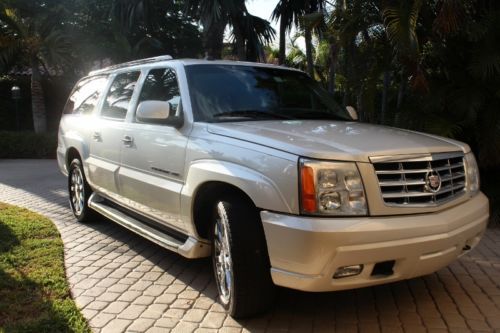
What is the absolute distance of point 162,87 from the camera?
4.77 meters

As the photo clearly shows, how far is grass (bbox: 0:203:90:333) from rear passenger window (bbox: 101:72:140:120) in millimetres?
1542

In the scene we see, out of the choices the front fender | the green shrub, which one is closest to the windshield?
the front fender

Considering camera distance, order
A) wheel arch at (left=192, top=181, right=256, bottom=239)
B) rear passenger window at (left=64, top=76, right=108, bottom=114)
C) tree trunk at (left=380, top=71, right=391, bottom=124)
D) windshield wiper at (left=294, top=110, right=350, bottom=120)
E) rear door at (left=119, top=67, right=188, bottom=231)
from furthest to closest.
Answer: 1. tree trunk at (left=380, top=71, right=391, bottom=124)
2. rear passenger window at (left=64, top=76, right=108, bottom=114)
3. windshield wiper at (left=294, top=110, right=350, bottom=120)
4. rear door at (left=119, top=67, right=188, bottom=231)
5. wheel arch at (left=192, top=181, right=256, bottom=239)

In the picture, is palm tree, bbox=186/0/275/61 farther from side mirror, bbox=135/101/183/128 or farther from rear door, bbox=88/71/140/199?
side mirror, bbox=135/101/183/128

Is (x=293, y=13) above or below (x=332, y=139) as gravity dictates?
above

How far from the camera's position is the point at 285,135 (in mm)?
3516

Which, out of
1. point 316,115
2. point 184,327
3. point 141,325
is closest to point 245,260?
point 184,327

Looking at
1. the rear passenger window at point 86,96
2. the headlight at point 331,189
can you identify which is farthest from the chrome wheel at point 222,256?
the rear passenger window at point 86,96

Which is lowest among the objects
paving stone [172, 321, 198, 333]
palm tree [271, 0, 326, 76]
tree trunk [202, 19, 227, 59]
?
paving stone [172, 321, 198, 333]

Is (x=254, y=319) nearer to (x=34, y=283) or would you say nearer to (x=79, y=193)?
(x=34, y=283)

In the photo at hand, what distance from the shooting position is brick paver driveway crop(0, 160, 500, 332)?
11.8 feet

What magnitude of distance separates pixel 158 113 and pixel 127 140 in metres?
0.94

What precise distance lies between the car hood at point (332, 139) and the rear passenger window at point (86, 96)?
2.79 metres

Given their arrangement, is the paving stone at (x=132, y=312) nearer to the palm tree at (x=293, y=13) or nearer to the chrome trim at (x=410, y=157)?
the chrome trim at (x=410, y=157)
